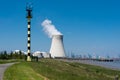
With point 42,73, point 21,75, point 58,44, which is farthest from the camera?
point 58,44

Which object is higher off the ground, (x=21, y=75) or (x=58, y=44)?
(x=58, y=44)

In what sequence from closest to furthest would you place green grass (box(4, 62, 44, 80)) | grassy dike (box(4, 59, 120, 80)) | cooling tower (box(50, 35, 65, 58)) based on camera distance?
green grass (box(4, 62, 44, 80)) < grassy dike (box(4, 59, 120, 80)) < cooling tower (box(50, 35, 65, 58))

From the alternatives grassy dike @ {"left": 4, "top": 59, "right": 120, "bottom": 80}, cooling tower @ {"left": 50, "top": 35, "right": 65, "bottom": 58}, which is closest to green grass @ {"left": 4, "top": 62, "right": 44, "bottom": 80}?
grassy dike @ {"left": 4, "top": 59, "right": 120, "bottom": 80}

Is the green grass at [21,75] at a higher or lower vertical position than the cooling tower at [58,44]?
lower

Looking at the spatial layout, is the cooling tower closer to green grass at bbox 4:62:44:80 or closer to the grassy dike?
the grassy dike

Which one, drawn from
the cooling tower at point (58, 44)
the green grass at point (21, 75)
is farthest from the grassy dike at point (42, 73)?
the cooling tower at point (58, 44)

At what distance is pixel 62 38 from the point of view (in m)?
96.5

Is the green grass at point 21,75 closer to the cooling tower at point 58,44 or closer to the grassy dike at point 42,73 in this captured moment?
the grassy dike at point 42,73

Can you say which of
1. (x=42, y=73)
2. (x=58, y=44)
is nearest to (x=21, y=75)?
(x=42, y=73)

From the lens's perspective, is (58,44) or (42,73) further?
(58,44)

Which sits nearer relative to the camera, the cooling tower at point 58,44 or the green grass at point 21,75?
the green grass at point 21,75

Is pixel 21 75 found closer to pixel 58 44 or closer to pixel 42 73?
pixel 42 73

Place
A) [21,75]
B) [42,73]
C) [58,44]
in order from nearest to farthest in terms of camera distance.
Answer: [21,75]
[42,73]
[58,44]

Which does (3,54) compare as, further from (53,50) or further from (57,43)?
(53,50)
